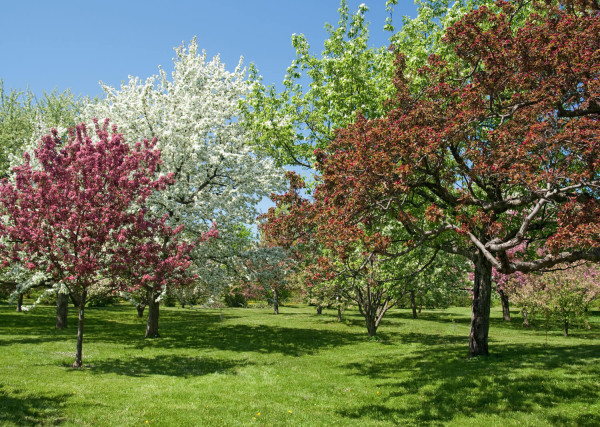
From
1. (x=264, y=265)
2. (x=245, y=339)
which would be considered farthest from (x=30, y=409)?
(x=245, y=339)

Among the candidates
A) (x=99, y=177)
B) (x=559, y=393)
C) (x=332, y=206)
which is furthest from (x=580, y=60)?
(x=99, y=177)

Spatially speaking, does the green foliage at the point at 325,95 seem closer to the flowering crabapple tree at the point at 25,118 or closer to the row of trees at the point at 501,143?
the row of trees at the point at 501,143

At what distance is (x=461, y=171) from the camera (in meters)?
12.5

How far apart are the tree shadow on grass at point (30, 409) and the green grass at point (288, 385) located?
0.9 inches

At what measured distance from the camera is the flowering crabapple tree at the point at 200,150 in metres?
22.5

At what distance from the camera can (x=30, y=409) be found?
9.26 m

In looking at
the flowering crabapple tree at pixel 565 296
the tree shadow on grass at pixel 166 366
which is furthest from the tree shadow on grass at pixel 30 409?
the flowering crabapple tree at pixel 565 296

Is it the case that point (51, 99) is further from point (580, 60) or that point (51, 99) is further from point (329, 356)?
point (580, 60)

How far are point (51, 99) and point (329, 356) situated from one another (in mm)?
33848

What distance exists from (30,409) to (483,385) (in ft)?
39.6

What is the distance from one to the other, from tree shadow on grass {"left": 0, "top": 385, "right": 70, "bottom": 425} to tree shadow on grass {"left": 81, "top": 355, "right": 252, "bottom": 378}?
3522 millimetres

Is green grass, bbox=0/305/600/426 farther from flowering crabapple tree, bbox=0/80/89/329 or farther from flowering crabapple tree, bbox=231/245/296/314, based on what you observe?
flowering crabapple tree, bbox=0/80/89/329

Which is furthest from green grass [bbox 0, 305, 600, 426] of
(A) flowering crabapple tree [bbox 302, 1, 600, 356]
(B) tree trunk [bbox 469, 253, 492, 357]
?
(A) flowering crabapple tree [bbox 302, 1, 600, 356]

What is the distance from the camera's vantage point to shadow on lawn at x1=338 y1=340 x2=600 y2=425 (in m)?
10.1
